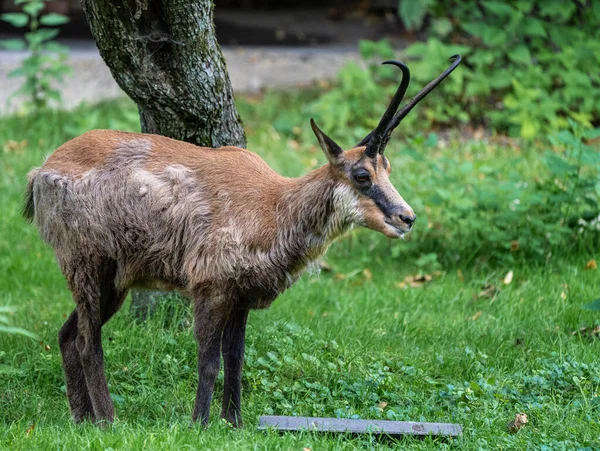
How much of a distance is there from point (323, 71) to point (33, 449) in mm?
9096

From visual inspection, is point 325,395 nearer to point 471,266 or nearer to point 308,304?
point 308,304

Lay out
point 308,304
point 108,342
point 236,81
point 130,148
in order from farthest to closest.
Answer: point 236,81 → point 308,304 → point 108,342 → point 130,148

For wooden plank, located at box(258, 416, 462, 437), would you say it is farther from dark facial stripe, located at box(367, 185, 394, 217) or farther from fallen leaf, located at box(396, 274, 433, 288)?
fallen leaf, located at box(396, 274, 433, 288)

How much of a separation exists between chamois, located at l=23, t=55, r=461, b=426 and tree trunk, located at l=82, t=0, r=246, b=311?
0.47 meters

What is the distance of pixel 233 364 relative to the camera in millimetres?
5273

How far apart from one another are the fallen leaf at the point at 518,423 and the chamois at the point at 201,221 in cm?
129

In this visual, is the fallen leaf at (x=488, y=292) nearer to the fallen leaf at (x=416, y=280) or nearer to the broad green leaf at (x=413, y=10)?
the fallen leaf at (x=416, y=280)

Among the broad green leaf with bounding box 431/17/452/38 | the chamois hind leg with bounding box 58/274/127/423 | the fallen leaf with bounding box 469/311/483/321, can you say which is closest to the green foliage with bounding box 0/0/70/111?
the broad green leaf with bounding box 431/17/452/38

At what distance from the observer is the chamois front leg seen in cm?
493

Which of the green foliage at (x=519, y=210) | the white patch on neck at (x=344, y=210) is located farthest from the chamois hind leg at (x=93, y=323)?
the green foliage at (x=519, y=210)

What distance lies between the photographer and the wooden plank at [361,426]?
492cm

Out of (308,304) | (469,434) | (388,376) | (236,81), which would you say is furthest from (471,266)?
(236,81)

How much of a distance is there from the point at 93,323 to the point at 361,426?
1635 mm

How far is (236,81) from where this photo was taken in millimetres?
12406
